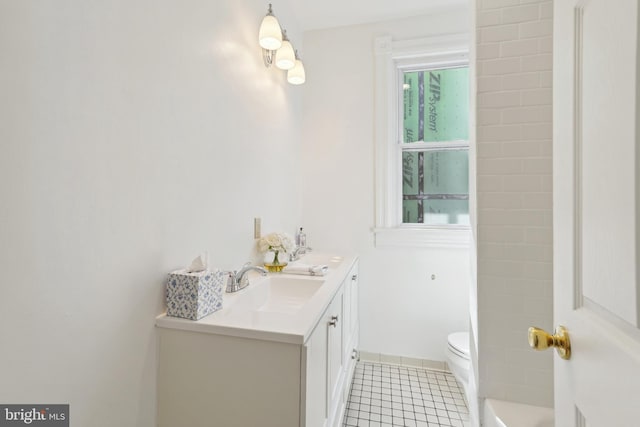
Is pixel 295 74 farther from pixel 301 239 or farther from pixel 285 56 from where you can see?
pixel 301 239

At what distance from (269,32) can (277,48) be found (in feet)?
0.39

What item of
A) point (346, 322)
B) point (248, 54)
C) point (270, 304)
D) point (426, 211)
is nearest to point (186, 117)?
point (248, 54)

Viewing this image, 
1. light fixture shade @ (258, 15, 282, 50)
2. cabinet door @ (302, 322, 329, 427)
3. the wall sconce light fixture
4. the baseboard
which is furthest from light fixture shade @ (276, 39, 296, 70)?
the baseboard

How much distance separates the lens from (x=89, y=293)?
0.79m

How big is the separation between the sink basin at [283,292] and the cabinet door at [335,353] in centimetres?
16

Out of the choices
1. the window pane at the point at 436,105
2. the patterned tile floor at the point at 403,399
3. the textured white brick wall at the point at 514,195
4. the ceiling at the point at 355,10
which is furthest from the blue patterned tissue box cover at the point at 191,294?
the ceiling at the point at 355,10

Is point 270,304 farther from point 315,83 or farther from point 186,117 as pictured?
point 315,83

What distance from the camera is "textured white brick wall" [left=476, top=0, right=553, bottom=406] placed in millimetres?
1177

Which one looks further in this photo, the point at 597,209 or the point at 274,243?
the point at 274,243

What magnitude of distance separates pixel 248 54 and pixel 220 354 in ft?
4.80

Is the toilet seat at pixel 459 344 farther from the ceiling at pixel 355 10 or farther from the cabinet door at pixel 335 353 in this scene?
the ceiling at pixel 355 10

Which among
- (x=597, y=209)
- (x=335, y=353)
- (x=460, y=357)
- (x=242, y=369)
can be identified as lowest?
(x=460, y=357)

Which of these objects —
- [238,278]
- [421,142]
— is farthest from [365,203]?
[238,278]

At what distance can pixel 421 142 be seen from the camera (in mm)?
2412
